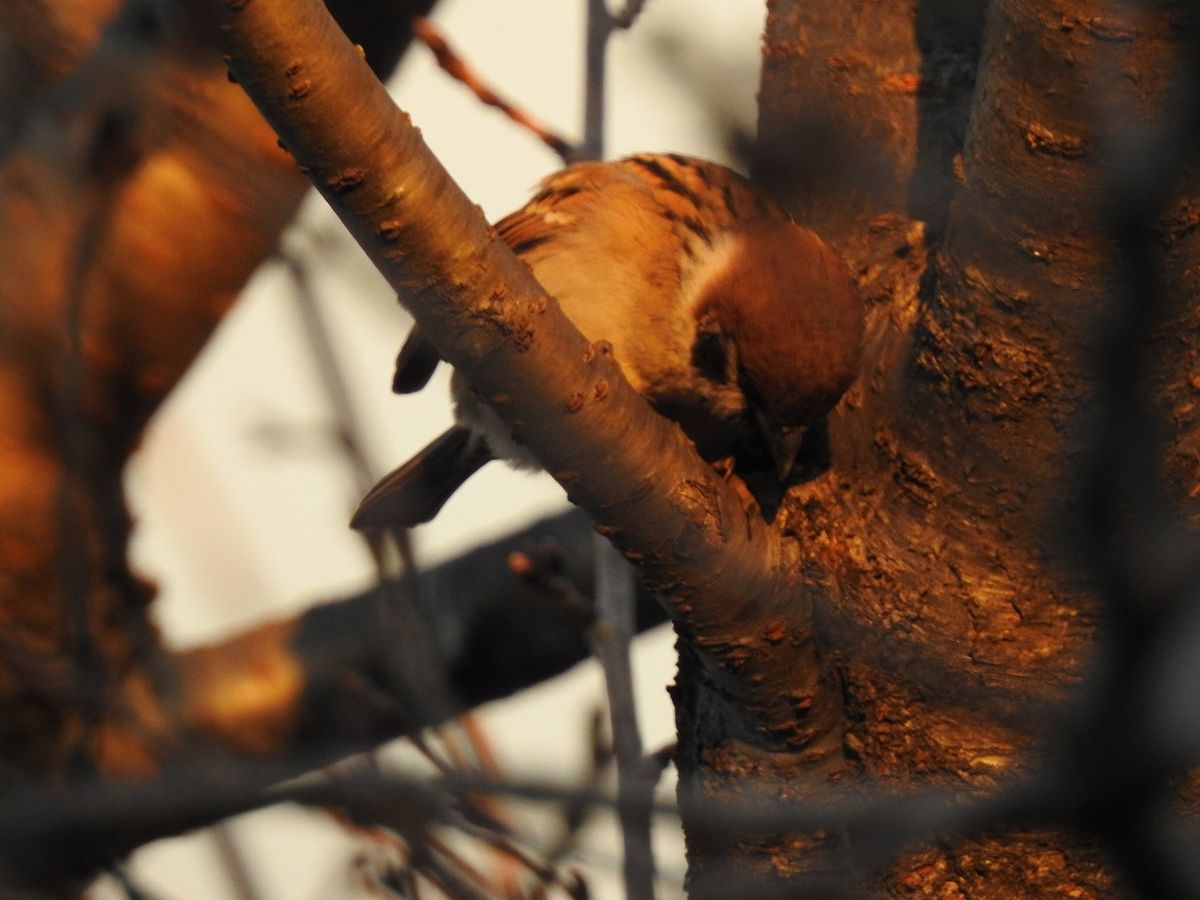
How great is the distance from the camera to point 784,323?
2812 millimetres

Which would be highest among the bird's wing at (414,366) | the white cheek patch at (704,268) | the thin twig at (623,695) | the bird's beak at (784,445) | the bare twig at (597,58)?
the bare twig at (597,58)

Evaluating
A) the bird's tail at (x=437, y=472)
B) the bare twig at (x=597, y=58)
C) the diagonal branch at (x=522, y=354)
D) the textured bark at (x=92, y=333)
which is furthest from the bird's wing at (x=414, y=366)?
the diagonal branch at (x=522, y=354)

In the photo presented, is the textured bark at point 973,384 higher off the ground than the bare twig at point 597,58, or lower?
lower

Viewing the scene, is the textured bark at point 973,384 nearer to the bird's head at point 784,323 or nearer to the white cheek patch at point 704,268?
the bird's head at point 784,323

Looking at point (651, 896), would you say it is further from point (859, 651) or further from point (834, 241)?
point (834, 241)

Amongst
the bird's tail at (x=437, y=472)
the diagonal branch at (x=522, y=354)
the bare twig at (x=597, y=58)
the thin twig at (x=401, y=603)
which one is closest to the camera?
the diagonal branch at (x=522, y=354)

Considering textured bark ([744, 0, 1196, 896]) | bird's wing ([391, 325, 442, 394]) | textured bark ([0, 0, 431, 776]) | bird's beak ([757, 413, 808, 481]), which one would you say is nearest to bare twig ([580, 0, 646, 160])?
textured bark ([744, 0, 1196, 896])

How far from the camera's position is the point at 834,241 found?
Result: 2.79 meters

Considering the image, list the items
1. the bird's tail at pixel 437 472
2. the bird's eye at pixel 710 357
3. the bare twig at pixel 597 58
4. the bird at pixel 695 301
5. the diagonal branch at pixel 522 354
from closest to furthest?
1. the diagonal branch at pixel 522 354
2. the bare twig at pixel 597 58
3. the bird at pixel 695 301
4. the bird's eye at pixel 710 357
5. the bird's tail at pixel 437 472

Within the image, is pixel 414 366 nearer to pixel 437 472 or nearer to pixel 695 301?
pixel 437 472

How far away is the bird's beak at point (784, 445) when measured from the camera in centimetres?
256

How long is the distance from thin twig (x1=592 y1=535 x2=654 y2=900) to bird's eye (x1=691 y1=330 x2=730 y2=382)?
1.94 ft

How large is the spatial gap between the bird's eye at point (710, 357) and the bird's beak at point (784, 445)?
332 mm

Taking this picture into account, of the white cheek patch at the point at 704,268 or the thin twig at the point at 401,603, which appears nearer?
the thin twig at the point at 401,603
